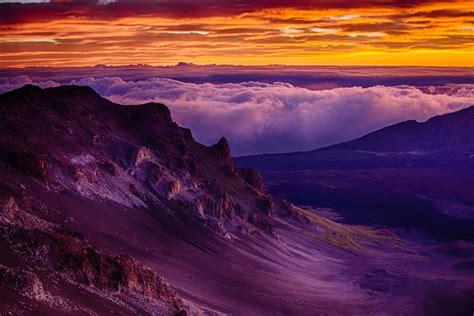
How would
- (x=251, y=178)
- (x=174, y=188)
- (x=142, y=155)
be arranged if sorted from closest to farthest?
(x=174, y=188), (x=142, y=155), (x=251, y=178)

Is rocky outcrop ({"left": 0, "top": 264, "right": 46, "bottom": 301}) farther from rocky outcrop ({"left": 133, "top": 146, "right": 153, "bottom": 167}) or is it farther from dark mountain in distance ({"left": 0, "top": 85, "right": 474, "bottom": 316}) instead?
rocky outcrop ({"left": 133, "top": 146, "right": 153, "bottom": 167})

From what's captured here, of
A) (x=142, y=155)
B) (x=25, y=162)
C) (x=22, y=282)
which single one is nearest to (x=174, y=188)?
(x=142, y=155)

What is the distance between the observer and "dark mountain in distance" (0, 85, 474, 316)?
71.9 m

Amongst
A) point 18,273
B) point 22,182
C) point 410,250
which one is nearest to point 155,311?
point 18,273

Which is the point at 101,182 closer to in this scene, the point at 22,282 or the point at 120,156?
the point at 120,156

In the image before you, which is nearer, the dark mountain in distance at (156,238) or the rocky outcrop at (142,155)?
the dark mountain in distance at (156,238)

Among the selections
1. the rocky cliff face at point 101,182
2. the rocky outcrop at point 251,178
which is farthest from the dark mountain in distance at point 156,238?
the rocky outcrop at point 251,178

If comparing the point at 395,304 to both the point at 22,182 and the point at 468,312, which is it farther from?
the point at 22,182

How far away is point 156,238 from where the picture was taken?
116 meters

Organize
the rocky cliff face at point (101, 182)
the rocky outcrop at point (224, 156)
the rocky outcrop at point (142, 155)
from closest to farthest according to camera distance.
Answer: the rocky cliff face at point (101, 182) < the rocky outcrop at point (142, 155) < the rocky outcrop at point (224, 156)

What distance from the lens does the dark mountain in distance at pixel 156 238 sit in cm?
7194

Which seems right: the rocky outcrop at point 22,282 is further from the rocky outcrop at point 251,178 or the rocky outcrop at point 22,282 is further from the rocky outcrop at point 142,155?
the rocky outcrop at point 251,178

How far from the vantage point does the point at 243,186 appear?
6954 inches

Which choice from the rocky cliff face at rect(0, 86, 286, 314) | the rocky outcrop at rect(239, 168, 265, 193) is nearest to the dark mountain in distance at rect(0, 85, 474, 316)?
A: the rocky cliff face at rect(0, 86, 286, 314)
